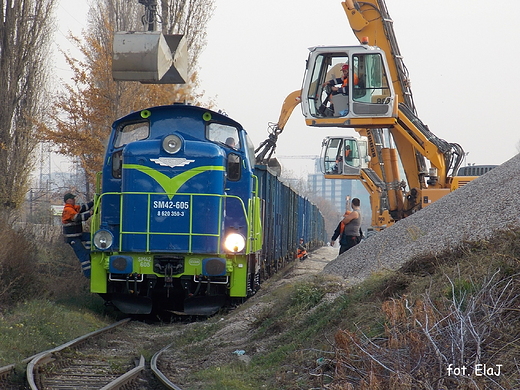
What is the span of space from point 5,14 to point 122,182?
30.6ft

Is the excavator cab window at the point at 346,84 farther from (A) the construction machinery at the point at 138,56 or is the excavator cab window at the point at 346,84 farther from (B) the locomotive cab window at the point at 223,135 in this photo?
(A) the construction machinery at the point at 138,56

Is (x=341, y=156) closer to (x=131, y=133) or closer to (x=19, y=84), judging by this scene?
(x=19, y=84)

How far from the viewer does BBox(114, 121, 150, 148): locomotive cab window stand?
36.5 feet

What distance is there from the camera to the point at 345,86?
16344 mm

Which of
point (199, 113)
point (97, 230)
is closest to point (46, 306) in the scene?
point (97, 230)

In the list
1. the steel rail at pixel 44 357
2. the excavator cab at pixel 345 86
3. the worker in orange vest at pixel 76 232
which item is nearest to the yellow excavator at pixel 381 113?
the excavator cab at pixel 345 86

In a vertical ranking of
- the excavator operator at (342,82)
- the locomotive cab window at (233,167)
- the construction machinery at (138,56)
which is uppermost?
the excavator operator at (342,82)

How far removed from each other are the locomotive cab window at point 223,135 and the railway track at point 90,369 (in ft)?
12.4

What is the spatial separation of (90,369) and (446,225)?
6333 millimetres

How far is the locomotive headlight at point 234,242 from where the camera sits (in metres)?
10.4

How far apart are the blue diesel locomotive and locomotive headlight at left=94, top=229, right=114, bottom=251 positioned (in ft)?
0.05

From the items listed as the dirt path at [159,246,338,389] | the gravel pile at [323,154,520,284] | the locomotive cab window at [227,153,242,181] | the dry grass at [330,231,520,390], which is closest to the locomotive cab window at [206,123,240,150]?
the locomotive cab window at [227,153,242,181]

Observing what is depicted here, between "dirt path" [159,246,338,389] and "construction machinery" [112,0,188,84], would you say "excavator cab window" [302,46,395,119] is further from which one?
"dirt path" [159,246,338,389]

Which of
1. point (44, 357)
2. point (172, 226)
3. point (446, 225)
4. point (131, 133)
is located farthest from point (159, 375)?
point (446, 225)
